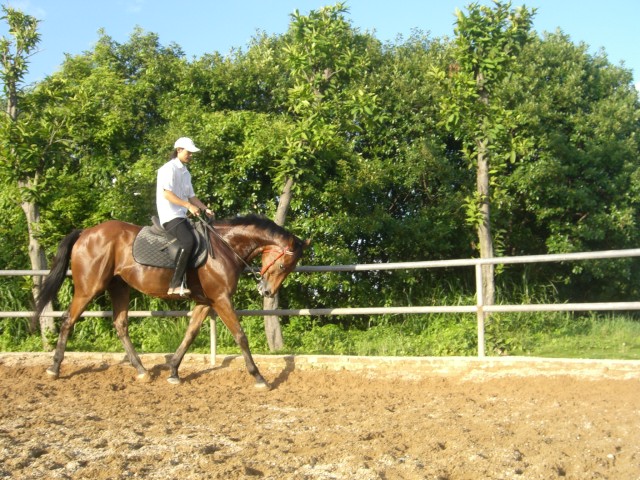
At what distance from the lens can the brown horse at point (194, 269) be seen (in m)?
7.33

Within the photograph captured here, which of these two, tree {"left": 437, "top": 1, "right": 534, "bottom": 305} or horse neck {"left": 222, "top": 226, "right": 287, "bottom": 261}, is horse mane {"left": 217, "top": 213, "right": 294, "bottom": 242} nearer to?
horse neck {"left": 222, "top": 226, "right": 287, "bottom": 261}

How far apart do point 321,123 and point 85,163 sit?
543cm

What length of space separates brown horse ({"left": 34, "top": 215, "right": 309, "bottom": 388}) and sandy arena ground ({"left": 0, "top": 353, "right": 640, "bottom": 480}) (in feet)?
1.91

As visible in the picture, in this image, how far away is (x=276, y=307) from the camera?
36.1ft

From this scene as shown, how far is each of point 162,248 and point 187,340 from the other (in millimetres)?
1116

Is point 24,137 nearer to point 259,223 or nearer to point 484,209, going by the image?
point 259,223

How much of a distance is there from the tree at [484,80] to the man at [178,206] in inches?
179

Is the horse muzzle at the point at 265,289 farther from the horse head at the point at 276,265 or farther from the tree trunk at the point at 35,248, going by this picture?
the tree trunk at the point at 35,248

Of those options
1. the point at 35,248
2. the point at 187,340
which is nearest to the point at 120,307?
the point at 187,340

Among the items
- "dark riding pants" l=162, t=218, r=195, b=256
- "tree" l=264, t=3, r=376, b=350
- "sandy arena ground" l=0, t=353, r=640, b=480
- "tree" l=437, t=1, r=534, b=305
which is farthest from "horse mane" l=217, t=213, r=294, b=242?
"tree" l=437, t=1, r=534, b=305

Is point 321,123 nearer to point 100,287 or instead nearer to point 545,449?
point 100,287

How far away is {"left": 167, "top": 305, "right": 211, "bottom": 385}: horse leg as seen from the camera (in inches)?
293

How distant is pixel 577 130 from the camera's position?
15234 millimetres

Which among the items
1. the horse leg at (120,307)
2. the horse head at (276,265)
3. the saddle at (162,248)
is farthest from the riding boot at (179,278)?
the horse leg at (120,307)
